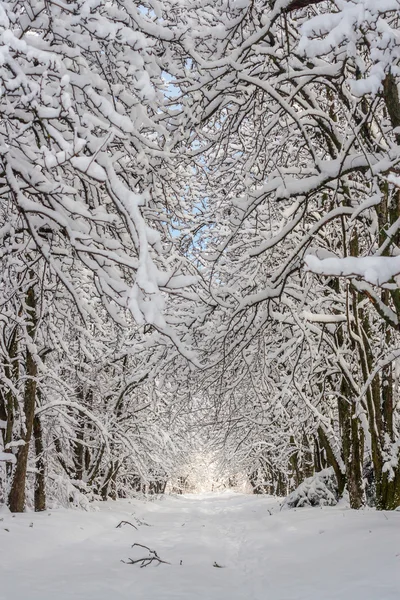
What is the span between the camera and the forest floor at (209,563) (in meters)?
4.46

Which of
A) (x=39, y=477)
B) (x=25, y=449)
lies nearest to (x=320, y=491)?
(x=39, y=477)

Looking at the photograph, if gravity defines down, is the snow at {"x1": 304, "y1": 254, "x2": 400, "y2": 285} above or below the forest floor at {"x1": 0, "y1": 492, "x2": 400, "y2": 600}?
above

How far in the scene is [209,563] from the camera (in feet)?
21.0

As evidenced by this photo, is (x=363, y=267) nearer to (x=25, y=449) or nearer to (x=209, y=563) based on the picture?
(x=209, y=563)

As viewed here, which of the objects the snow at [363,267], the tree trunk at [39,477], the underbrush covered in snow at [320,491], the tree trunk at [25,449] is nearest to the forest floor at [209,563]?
the tree trunk at [25,449]

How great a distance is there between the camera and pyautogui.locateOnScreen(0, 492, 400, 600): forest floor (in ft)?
14.6

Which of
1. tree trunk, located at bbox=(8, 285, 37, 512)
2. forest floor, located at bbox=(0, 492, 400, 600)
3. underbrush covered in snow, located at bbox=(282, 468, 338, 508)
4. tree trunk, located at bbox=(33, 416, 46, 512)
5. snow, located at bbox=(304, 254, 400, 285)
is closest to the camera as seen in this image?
snow, located at bbox=(304, 254, 400, 285)

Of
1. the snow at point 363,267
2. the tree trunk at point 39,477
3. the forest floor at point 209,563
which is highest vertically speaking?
the snow at point 363,267

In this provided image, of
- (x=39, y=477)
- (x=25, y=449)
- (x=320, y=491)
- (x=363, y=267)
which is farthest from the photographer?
(x=320, y=491)

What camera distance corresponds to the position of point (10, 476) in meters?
10.0

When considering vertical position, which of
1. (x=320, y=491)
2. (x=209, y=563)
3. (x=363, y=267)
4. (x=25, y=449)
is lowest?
(x=209, y=563)

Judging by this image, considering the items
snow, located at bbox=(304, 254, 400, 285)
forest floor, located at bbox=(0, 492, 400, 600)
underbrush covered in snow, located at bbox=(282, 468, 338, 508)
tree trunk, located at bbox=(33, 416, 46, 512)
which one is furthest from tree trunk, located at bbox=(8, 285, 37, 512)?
snow, located at bbox=(304, 254, 400, 285)

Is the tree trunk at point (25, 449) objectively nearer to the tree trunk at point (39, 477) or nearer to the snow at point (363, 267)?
the tree trunk at point (39, 477)

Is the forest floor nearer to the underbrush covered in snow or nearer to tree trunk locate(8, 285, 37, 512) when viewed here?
tree trunk locate(8, 285, 37, 512)
